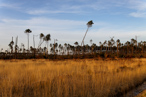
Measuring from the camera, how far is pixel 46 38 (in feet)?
183

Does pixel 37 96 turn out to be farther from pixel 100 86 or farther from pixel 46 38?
pixel 46 38

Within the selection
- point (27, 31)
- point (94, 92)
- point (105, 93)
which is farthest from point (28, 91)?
point (27, 31)

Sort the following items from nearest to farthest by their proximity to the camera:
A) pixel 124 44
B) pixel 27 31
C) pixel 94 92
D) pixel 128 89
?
pixel 94 92, pixel 128 89, pixel 27 31, pixel 124 44

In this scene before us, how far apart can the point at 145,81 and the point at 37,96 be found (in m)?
8.01

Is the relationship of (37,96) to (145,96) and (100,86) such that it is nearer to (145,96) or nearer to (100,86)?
(100,86)

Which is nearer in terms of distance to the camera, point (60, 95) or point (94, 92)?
point (60, 95)

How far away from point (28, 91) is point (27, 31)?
50.9 meters

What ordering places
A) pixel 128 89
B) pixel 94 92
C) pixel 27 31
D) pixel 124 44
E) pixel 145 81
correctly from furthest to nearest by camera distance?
pixel 124 44 < pixel 27 31 < pixel 145 81 < pixel 128 89 < pixel 94 92

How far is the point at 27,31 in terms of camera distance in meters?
53.5

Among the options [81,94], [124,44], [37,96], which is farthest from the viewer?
[124,44]

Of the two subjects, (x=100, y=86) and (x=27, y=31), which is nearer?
(x=100, y=86)

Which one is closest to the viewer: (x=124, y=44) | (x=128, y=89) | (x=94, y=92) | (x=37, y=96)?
(x=37, y=96)

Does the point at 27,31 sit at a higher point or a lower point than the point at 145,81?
higher

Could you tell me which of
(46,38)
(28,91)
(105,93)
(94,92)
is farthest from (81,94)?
(46,38)
